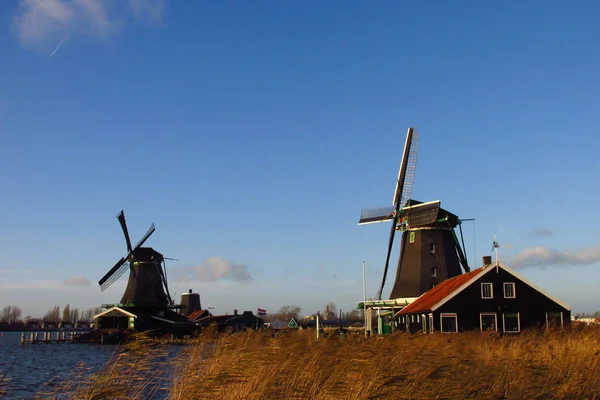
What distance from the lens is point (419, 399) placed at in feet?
27.5

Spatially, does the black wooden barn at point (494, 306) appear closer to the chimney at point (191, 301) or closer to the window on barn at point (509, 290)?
the window on barn at point (509, 290)

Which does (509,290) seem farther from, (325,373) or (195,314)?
(195,314)

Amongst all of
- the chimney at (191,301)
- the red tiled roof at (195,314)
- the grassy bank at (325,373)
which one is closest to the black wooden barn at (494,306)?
the grassy bank at (325,373)

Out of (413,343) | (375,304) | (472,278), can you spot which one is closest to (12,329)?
(375,304)

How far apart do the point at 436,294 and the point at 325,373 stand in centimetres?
2401

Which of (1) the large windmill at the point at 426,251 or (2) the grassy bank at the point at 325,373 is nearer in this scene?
(2) the grassy bank at the point at 325,373

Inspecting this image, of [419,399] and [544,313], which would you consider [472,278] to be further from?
[419,399]

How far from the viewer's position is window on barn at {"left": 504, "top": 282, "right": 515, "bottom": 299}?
2988 cm

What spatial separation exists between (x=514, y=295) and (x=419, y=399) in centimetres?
2329

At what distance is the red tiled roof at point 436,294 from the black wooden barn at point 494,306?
84 mm

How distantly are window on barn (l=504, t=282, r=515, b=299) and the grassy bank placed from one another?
1857 cm

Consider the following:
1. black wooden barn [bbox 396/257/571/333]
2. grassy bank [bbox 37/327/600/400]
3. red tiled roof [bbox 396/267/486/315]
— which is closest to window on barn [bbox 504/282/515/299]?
black wooden barn [bbox 396/257/571/333]

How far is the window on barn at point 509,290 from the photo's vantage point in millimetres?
29875

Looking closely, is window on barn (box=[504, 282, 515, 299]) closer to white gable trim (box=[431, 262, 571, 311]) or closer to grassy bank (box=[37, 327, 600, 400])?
white gable trim (box=[431, 262, 571, 311])
